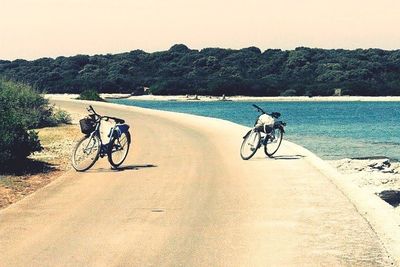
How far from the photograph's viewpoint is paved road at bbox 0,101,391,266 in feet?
25.7

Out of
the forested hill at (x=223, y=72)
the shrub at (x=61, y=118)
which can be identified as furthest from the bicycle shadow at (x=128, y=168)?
the forested hill at (x=223, y=72)

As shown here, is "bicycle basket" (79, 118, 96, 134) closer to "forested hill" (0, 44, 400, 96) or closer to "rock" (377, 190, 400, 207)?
"rock" (377, 190, 400, 207)

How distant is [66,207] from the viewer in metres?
10.9

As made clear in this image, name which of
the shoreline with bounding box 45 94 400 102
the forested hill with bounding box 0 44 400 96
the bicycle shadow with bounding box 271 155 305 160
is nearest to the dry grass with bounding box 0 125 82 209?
the bicycle shadow with bounding box 271 155 305 160

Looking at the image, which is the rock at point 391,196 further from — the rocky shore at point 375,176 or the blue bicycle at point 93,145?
the blue bicycle at point 93,145

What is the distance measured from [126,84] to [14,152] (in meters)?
123

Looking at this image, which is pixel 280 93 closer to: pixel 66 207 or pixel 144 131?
pixel 144 131

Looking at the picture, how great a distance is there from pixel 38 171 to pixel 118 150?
191 centimetres

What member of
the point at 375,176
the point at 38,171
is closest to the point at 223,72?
the point at 375,176

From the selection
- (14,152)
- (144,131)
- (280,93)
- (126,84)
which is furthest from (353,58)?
(14,152)

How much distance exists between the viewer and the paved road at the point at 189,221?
7834 mm

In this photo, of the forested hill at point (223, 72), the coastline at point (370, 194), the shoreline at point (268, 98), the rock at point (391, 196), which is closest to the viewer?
the coastline at point (370, 194)

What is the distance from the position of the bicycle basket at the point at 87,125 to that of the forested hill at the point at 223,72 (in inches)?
4283

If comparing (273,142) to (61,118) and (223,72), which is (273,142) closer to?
(61,118)
